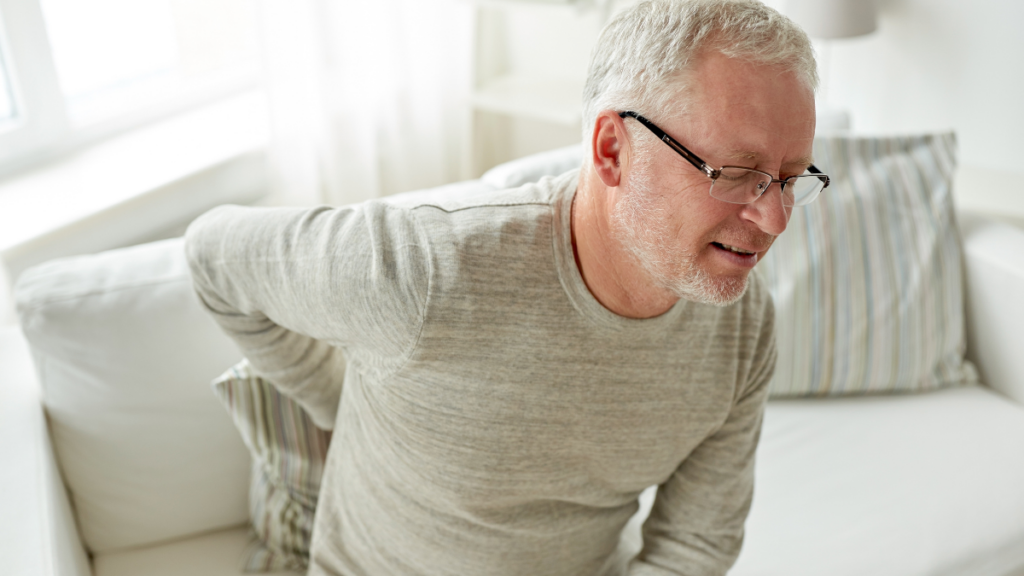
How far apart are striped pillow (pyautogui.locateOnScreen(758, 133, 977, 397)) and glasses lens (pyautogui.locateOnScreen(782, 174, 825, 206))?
0.68m

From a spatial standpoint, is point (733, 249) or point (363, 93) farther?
point (363, 93)

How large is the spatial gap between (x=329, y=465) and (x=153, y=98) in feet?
4.86

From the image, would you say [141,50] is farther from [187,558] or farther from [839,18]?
[839,18]

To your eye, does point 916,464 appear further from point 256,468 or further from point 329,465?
point 256,468

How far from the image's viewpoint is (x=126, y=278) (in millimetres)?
1341

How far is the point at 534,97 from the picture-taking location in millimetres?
2580

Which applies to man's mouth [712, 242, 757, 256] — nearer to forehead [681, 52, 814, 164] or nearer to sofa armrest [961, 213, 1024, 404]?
forehead [681, 52, 814, 164]

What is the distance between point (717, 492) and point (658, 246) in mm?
423

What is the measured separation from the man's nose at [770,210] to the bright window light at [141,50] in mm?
1789

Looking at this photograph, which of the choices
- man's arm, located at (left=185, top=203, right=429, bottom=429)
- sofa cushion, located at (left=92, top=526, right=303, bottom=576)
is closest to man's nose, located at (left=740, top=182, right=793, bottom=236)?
man's arm, located at (left=185, top=203, right=429, bottom=429)

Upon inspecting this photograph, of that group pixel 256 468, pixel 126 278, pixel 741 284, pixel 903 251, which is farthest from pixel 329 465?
pixel 903 251

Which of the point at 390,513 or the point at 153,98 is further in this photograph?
the point at 153,98

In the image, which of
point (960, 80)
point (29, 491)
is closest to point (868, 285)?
point (960, 80)

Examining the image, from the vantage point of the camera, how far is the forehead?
2.86 ft
